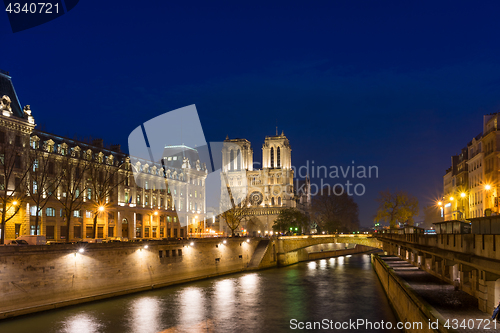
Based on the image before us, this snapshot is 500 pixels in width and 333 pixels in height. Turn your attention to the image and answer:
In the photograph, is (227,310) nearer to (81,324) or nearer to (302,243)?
(81,324)

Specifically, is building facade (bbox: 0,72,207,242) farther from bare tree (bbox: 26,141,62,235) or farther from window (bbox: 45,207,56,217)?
window (bbox: 45,207,56,217)

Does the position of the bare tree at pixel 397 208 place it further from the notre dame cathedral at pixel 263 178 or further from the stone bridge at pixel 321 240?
the notre dame cathedral at pixel 263 178

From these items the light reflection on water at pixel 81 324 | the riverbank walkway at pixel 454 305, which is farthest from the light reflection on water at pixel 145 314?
the riverbank walkway at pixel 454 305

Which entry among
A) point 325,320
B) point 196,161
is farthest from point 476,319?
point 196,161

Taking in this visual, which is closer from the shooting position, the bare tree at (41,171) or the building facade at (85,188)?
the building facade at (85,188)

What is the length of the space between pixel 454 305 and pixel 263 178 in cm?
11595

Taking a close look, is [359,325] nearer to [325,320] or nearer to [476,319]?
[325,320]

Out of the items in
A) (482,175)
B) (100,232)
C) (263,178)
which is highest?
(263,178)

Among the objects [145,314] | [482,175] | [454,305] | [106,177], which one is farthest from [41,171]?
[482,175]

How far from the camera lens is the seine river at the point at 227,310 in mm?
30328

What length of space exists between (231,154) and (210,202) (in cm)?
2825

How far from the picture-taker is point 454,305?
92.5ft

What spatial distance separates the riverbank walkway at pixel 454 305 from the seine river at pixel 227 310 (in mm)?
3117

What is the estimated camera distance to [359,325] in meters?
31.2
